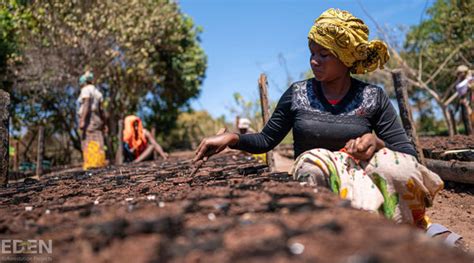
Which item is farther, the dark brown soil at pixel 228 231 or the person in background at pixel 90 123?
the person in background at pixel 90 123

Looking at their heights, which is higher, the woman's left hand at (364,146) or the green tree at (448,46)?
the green tree at (448,46)

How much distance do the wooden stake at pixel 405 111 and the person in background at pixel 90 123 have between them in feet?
15.0

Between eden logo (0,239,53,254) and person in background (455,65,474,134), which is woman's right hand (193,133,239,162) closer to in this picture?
eden logo (0,239,53,254)

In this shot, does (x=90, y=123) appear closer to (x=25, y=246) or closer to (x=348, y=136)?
(x=348, y=136)

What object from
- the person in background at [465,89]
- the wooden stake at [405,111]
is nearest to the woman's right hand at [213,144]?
the wooden stake at [405,111]

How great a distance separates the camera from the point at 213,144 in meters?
2.21

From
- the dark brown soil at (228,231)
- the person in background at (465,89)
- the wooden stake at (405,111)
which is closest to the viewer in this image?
the dark brown soil at (228,231)

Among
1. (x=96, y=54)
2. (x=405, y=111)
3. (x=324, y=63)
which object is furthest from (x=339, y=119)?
(x=96, y=54)

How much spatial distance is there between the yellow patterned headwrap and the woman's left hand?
2.00ft

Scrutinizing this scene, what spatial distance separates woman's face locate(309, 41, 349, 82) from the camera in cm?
229

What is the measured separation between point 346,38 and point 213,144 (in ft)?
3.05

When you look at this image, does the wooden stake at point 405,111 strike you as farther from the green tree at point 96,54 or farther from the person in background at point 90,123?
the green tree at point 96,54

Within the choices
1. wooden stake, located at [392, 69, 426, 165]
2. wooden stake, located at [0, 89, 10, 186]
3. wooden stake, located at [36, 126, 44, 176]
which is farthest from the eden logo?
wooden stake, located at [36, 126, 44, 176]

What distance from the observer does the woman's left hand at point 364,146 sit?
185cm
